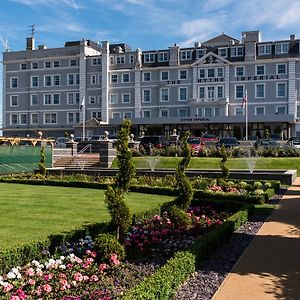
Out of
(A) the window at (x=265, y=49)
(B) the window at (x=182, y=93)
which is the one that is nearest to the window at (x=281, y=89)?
(A) the window at (x=265, y=49)

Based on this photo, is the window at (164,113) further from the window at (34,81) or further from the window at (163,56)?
the window at (34,81)

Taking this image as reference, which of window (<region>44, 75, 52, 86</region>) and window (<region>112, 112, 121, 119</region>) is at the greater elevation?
window (<region>44, 75, 52, 86</region>)

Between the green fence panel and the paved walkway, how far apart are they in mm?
21841

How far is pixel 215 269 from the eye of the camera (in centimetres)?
800

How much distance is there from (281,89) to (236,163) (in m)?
35.9

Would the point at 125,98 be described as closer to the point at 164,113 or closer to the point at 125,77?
the point at 125,77

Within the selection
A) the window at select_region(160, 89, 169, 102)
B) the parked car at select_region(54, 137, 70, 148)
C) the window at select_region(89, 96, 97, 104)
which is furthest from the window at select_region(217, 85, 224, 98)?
the parked car at select_region(54, 137, 70, 148)

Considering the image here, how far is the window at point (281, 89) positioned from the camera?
64375mm

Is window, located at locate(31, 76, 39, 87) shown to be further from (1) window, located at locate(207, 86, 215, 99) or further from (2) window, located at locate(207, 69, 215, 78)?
(1) window, located at locate(207, 86, 215, 99)

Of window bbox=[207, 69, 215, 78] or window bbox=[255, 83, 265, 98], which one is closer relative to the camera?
window bbox=[255, 83, 265, 98]

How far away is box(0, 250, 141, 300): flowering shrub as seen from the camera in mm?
6067

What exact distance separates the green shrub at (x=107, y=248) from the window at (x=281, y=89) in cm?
6030

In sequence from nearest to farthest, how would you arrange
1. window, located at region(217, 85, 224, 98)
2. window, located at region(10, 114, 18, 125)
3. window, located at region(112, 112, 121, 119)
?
window, located at region(217, 85, 224, 98)
window, located at region(112, 112, 121, 119)
window, located at region(10, 114, 18, 125)

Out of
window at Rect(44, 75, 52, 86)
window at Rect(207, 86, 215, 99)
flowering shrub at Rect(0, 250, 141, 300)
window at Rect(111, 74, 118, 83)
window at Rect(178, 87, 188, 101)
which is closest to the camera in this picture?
flowering shrub at Rect(0, 250, 141, 300)
